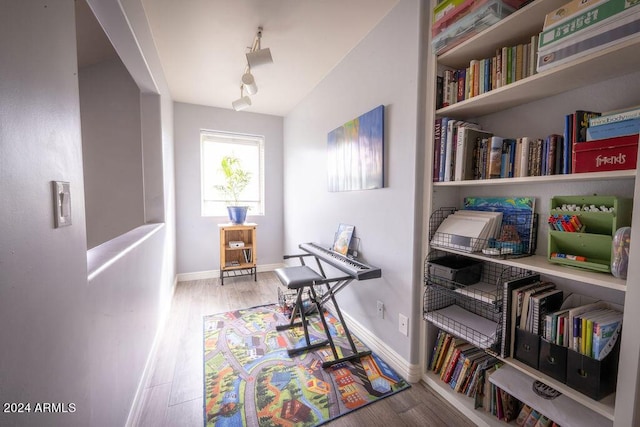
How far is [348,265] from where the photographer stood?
1.95 metres

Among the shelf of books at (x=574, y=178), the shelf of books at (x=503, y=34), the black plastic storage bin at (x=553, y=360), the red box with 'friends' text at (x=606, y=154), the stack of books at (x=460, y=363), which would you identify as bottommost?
the stack of books at (x=460, y=363)

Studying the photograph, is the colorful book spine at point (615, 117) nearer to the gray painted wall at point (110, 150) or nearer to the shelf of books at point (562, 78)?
the shelf of books at point (562, 78)

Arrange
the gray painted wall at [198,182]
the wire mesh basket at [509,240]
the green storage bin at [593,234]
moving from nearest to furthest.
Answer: the green storage bin at [593,234]
the wire mesh basket at [509,240]
the gray painted wall at [198,182]

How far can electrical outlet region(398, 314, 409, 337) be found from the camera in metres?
1.76

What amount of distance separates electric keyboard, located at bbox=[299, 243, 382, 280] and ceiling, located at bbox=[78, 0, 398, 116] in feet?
5.62

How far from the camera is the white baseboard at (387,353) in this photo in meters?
1.73

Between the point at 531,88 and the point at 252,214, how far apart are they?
366 centimetres

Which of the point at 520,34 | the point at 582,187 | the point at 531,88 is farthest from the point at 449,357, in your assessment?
the point at 520,34

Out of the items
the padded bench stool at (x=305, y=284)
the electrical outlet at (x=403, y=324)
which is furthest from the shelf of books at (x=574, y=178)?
the padded bench stool at (x=305, y=284)

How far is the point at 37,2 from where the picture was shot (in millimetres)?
658

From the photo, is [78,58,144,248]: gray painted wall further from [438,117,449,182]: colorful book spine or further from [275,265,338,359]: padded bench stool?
[438,117,449,182]: colorful book spine

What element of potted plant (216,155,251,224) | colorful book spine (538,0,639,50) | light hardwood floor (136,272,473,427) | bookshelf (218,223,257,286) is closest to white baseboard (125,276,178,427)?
light hardwood floor (136,272,473,427)

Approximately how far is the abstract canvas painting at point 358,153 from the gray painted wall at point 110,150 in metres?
1.88

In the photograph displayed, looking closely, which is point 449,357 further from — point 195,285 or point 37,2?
point 195,285
